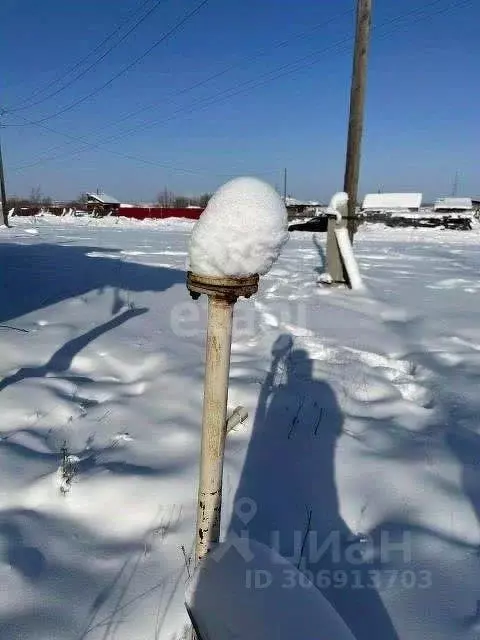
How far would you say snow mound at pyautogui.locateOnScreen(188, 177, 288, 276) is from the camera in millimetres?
1079

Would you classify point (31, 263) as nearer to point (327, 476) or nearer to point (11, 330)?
point (11, 330)

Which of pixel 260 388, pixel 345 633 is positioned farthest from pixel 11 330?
pixel 345 633

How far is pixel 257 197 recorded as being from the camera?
1.11 metres

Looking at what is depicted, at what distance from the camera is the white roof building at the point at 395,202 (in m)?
41.2

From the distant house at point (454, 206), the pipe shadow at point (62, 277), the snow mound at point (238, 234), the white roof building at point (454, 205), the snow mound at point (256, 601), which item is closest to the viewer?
the snow mound at point (256, 601)

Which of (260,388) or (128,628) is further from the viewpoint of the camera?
(260,388)

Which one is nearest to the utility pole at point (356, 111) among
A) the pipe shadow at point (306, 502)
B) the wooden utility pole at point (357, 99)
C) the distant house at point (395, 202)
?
the wooden utility pole at point (357, 99)

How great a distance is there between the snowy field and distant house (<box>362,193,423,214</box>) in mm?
39478

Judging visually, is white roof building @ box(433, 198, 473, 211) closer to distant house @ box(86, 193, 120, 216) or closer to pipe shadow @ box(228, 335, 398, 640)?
distant house @ box(86, 193, 120, 216)

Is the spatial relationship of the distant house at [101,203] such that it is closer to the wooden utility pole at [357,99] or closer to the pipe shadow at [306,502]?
the wooden utility pole at [357,99]

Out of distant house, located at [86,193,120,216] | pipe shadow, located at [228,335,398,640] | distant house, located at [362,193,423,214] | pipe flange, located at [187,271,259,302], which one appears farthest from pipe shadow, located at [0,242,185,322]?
distant house, located at [86,193,120,216]

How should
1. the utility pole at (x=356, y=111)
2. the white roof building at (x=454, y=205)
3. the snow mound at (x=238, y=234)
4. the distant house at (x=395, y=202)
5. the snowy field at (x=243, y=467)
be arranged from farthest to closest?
the white roof building at (x=454, y=205) < the distant house at (x=395, y=202) < the utility pole at (x=356, y=111) < the snowy field at (x=243, y=467) < the snow mound at (x=238, y=234)

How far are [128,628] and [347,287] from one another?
20.6 feet

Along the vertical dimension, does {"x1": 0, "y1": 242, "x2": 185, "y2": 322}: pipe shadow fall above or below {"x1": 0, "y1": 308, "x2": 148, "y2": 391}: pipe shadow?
above
